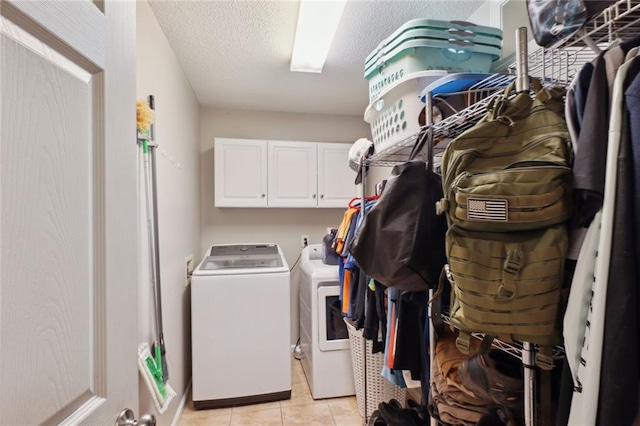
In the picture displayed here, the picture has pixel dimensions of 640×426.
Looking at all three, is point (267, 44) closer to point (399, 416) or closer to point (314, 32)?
point (314, 32)

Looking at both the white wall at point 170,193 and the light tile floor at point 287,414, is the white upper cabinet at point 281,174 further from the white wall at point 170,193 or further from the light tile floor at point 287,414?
the light tile floor at point 287,414

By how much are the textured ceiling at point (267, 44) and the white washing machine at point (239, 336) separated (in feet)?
5.09

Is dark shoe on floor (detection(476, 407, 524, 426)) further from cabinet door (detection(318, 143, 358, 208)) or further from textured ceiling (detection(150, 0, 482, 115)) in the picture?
cabinet door (detection(318, 143, 358, 208))

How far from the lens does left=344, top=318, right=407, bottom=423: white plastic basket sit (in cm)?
187

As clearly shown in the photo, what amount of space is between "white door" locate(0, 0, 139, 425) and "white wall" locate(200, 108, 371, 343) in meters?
2.44

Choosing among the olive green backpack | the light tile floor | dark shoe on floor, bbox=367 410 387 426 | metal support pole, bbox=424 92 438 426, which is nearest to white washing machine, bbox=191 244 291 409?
the light tile floor

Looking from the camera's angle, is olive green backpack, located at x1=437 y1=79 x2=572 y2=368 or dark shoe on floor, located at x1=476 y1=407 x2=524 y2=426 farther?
dark shoe on floor, located at x1=476 y1=407 x2=524 y2=426

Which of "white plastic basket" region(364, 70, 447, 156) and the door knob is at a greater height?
"white plastic basket" region(364, 70, 447, 156)

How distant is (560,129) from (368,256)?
0.70 m

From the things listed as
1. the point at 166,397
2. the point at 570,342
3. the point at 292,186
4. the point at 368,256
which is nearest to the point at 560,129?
the point at 570,342

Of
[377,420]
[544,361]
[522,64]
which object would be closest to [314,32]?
[522,64]

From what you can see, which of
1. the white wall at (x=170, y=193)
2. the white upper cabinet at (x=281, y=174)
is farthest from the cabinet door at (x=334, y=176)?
the white wall at (x=170, y=193)

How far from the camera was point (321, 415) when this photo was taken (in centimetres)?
212

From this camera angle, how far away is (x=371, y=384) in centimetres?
190
